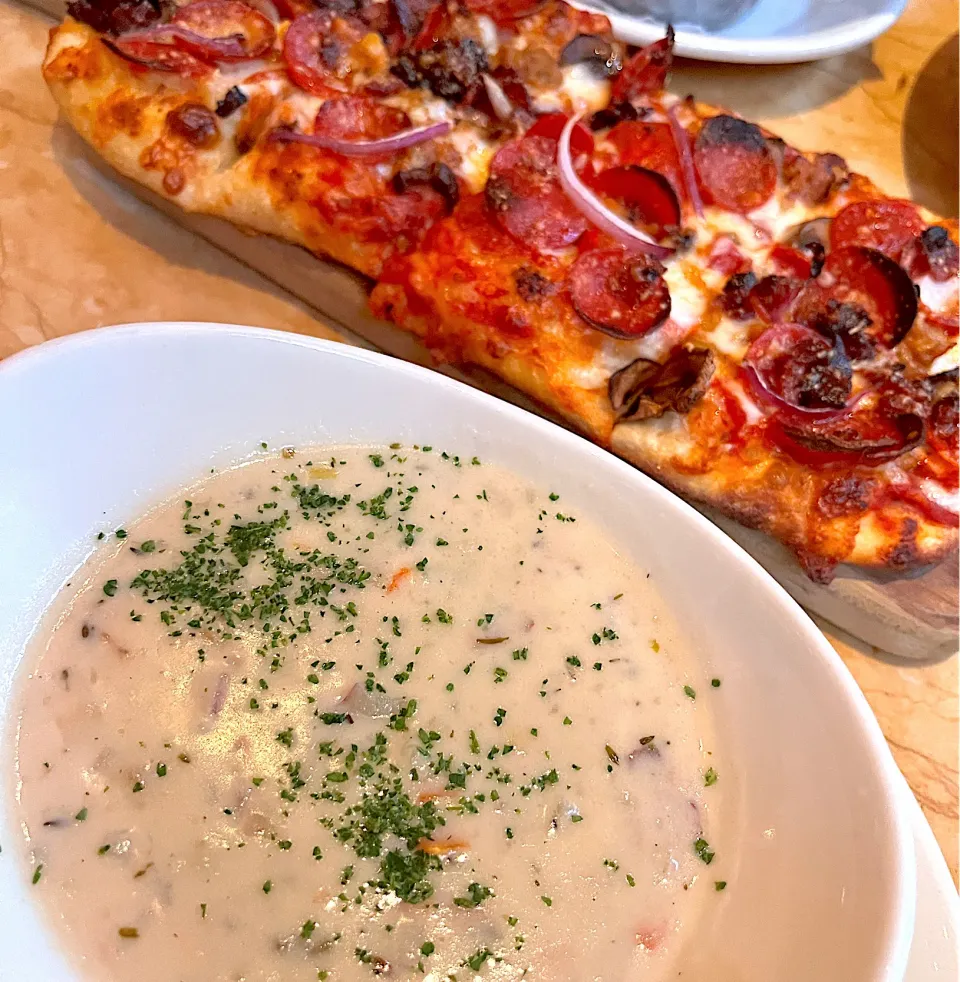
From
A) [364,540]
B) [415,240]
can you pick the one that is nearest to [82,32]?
[415,240]

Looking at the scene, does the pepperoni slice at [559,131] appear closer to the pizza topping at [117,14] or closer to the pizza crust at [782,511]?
the pizza crust at [782,511]

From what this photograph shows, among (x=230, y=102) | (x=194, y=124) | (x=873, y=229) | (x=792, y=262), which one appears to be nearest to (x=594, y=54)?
(x=792, y=262)

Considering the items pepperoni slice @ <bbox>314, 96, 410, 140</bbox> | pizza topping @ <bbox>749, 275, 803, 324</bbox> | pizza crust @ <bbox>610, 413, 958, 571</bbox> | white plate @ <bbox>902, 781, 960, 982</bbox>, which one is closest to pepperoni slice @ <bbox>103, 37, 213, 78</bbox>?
pepperoni slice @ <bbox>314, 96, 410, 140</bbox>

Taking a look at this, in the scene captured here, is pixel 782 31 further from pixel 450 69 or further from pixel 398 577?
pixel 398 577

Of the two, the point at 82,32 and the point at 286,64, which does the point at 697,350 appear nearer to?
the point at 286,64

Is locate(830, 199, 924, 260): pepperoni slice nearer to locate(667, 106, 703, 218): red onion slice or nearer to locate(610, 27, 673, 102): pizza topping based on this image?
locate(667, 106, 703, 218): red onion slice

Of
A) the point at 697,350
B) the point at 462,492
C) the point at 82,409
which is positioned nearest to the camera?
the point at 82,409

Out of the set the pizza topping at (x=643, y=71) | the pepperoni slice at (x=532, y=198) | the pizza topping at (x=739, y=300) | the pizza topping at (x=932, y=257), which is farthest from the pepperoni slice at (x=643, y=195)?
the pizza topping at (x=932, y=257)
